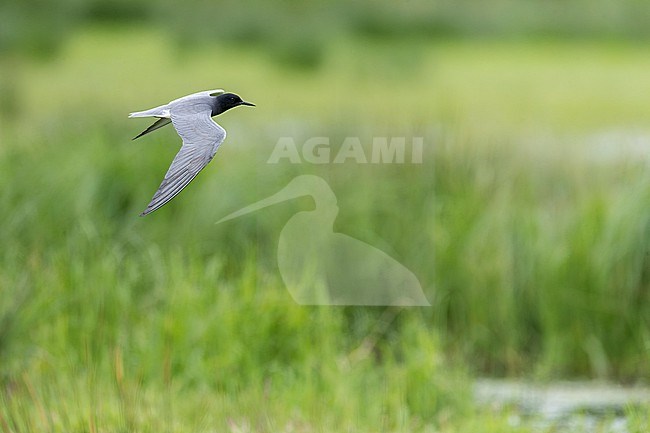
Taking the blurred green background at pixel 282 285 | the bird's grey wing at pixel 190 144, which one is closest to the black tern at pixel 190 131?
the bird's grey wing at pixel 190 144

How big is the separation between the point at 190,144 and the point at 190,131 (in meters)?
0.07

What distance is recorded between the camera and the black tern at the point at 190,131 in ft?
7.69

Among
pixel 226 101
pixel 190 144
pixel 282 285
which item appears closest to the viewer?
pixel 190 144

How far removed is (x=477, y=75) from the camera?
31328mm

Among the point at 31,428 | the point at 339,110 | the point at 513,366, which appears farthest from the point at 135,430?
the point at 339,110

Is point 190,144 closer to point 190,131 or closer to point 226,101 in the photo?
point 190,131

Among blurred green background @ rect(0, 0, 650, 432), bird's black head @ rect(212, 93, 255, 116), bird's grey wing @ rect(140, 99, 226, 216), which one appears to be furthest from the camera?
blurred green background @ rect(0, 0, 650, 432)

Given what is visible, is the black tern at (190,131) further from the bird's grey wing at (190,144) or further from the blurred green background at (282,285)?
the blurred green background at (282,285)

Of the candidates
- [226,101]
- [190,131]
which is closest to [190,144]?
[190,131]

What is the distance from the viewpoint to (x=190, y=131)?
2.58m

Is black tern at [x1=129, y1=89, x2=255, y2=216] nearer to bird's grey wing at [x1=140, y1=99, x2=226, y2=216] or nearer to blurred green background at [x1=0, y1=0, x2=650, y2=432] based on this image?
bird's grey wing at [x1=140, y1=99, x2=226, y2=216]

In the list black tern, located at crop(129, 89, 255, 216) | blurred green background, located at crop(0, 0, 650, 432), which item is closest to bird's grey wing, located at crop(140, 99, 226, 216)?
black tern, located at crop(129, 89, 255, 216)

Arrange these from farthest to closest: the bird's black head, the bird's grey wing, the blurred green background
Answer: the blurred green background
the bird's black head
the bird's grey wing

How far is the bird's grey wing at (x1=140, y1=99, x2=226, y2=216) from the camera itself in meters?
2.32
